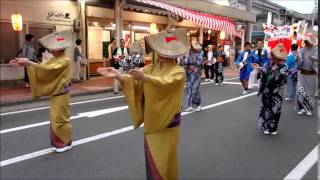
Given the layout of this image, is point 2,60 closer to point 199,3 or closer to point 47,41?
point 47,41

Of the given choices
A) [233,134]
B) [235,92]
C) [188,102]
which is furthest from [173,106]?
[235,92]

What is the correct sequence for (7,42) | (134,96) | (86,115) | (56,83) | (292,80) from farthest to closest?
(7,42) → (292,80) → (86,115) → (56,83) → (134,96)

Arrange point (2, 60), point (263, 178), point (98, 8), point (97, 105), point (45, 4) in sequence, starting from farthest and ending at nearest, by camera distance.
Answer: point (98, 8), point (45, 4), point (2, 60), point (97, 105), point (263, 178)

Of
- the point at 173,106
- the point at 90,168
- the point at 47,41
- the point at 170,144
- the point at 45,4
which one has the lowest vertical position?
the point at 90,168

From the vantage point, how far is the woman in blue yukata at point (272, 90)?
6.48 metres

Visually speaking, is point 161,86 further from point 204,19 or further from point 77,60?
point 204,19

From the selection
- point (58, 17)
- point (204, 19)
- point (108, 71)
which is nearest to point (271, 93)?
point (108, 71)

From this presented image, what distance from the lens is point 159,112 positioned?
328 centimetres

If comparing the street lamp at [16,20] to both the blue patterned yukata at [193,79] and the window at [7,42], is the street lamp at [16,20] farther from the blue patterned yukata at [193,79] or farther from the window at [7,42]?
the blue patterned yukata at [193,79]

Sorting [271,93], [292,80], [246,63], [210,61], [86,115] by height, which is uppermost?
[246,63]

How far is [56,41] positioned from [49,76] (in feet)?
1.87

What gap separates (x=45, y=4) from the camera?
13.6 m

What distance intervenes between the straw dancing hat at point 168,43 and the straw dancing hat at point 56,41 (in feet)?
7.84

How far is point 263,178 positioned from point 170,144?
72.9 inches
